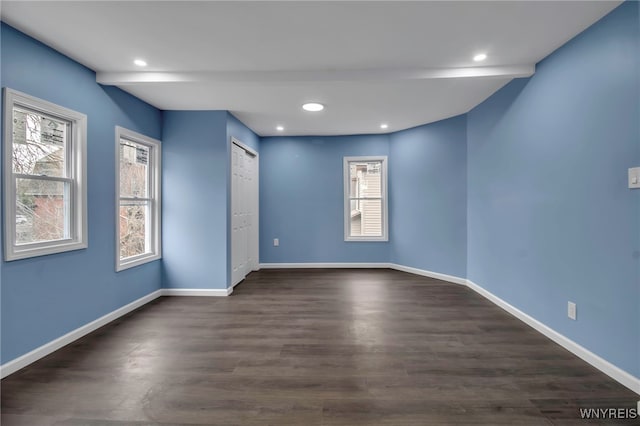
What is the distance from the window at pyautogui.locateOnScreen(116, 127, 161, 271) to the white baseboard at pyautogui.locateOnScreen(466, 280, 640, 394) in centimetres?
427

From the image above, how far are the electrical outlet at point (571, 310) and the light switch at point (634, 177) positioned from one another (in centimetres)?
105

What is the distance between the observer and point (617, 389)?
6.54 ft

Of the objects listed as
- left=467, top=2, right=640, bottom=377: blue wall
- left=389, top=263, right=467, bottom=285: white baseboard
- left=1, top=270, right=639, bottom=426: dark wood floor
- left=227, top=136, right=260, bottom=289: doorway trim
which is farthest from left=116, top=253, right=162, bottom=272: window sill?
left=467, top=2, right=640, bottom=377: blue wall

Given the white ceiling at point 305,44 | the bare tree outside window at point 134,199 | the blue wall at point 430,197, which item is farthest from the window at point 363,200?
the bare tree outside window at point 134,199

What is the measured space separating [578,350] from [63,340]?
4.24m

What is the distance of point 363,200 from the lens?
587 centimetres

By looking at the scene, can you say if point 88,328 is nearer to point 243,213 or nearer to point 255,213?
point 243,213

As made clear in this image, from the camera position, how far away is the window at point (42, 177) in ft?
7.38

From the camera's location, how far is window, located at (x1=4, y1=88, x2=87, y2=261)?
225cm

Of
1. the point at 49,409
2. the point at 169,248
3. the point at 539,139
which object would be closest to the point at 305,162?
the point at 169,248

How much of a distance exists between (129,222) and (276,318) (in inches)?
82.0

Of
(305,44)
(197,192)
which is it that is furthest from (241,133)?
(305,44)

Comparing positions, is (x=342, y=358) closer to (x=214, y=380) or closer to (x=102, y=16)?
(x=214, y=380)

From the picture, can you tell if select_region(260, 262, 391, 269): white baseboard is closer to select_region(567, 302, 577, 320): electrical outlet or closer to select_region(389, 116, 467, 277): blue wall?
select_region(389, 116, 467, 277): blue wall
